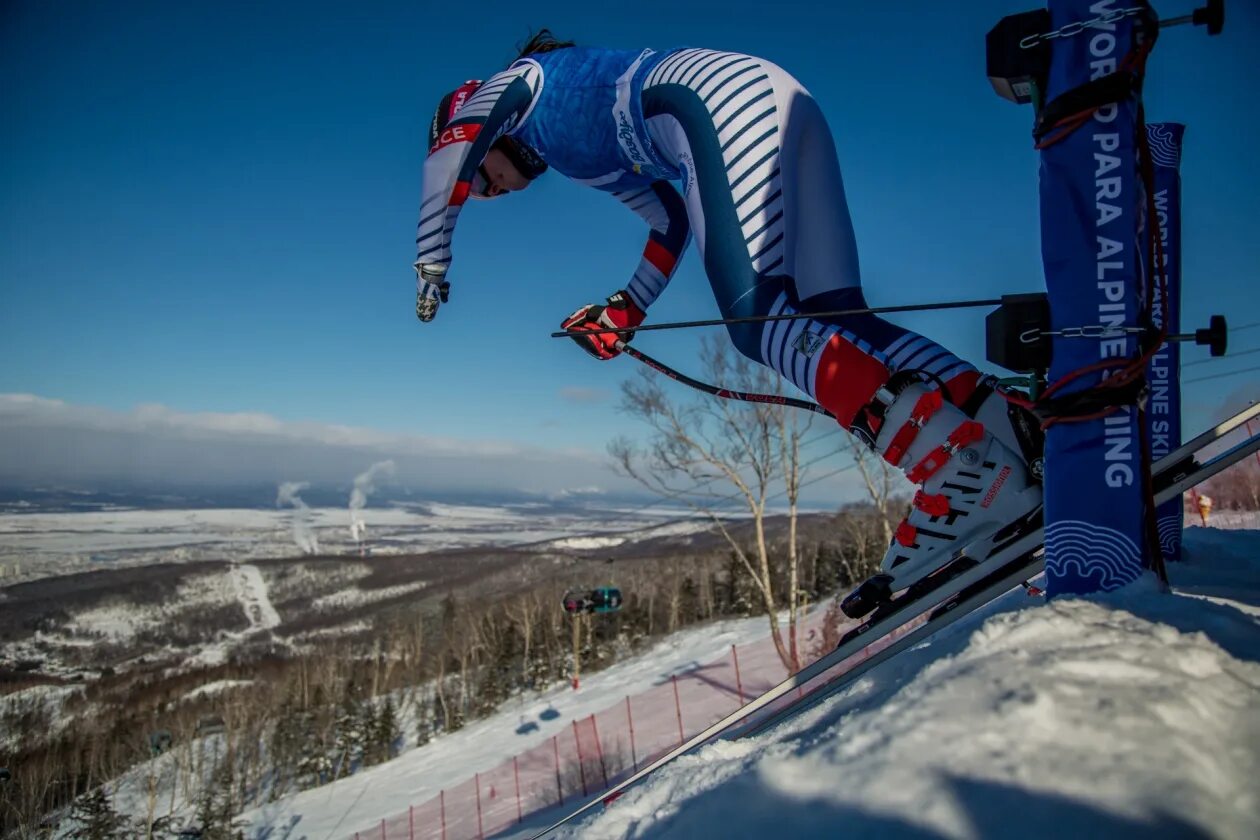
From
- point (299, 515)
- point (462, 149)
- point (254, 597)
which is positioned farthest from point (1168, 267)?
point (299, 515)

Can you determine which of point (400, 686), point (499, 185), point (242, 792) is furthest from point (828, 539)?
point (499, 185)

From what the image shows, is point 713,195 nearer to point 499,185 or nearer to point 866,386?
point 866,386

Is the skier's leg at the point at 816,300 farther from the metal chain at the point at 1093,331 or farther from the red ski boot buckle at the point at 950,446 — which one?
the metal chain at the point at 1093,331

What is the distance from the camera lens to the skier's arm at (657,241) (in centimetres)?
282

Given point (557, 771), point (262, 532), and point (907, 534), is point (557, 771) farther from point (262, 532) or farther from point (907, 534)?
point (262, 532)

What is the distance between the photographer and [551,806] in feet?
61.6

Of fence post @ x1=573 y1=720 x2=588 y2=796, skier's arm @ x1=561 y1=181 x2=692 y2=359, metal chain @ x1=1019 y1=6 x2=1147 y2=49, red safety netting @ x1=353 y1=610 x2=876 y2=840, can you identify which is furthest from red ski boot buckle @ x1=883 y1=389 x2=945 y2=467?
fence post @ x1=573 y1=720 x2=588 y2=796

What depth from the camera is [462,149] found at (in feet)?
7.76

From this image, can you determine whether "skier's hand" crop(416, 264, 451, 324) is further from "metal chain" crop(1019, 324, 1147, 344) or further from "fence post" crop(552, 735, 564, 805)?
"fence post" crop(552, 735, 564, 805)

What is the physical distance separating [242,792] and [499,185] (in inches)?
1927

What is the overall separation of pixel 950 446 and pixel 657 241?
60.7 inches

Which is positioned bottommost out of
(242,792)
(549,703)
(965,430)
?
(242,792)

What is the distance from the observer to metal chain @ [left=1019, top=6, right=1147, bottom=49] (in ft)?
4.66

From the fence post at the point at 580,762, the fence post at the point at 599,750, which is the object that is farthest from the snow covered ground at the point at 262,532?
the fence post at the point at 580,762
